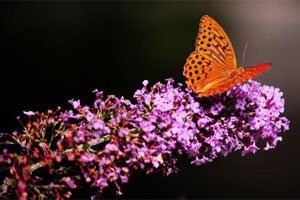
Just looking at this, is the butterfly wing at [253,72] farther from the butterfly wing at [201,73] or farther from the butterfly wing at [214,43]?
the butterfly wing at [214,43]

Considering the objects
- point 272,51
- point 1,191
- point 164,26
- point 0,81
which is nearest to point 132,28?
point 164,26

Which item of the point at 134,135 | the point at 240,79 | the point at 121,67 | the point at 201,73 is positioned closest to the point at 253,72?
the point at 240,79

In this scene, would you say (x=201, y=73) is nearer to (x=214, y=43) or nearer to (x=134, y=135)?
(x=214, y=43)

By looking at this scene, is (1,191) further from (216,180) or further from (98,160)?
(216,180)

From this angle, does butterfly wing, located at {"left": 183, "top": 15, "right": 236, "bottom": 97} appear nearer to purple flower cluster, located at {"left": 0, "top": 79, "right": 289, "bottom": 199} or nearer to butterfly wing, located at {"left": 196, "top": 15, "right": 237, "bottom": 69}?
butterfly wing, located at {"left": 196, "top": 15, "right": 237, "bottom": 69}

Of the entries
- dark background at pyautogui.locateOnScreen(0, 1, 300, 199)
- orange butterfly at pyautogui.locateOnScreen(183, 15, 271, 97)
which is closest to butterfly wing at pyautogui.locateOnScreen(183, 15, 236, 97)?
orange butterfly at pyautogui.locateOnScreen(183, 15, 271, 97)

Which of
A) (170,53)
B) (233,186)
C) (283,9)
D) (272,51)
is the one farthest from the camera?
(283,9)
